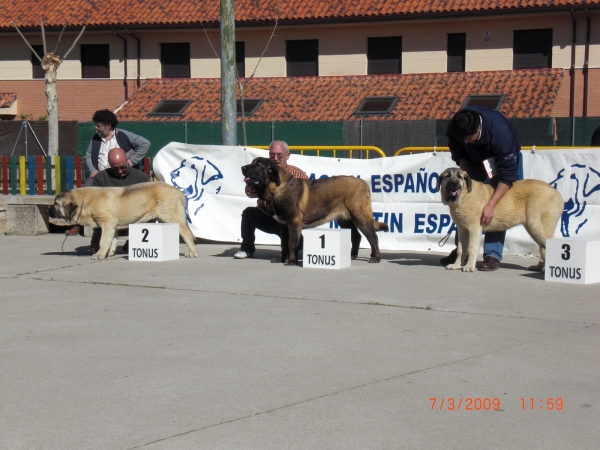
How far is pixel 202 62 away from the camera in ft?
110

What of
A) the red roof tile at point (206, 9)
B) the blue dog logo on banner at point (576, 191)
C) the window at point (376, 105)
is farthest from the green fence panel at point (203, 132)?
the blue dog logo on banner at point (576, 191)

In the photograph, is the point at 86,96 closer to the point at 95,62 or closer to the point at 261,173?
the point at 95,62

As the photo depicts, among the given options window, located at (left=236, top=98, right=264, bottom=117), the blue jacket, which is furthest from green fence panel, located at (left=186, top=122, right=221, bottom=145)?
the blue jacket

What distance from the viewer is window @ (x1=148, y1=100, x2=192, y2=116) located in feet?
102

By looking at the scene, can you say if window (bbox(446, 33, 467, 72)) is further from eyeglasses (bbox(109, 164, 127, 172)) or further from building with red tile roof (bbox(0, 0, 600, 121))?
eyeglasses (bbox(109, 164, 127, 172))

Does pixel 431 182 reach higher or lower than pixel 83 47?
lower

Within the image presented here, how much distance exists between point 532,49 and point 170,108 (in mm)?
13930

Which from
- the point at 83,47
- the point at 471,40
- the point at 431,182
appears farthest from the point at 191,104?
the point at 431,182

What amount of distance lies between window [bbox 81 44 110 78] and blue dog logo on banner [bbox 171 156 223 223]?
24018 millimetres

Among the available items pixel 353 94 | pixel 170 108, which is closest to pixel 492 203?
pixel 353 94

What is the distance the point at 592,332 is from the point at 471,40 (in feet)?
84.6

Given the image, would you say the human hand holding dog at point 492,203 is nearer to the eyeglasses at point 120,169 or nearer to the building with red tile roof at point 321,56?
the eyeglasses at point 120,169

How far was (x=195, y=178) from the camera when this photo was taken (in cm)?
1242

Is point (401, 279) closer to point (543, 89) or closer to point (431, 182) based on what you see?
point (431, 182)
